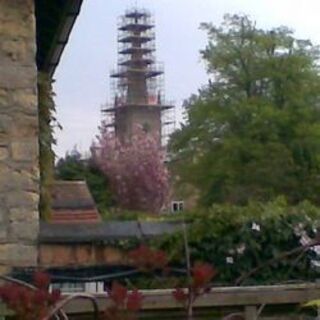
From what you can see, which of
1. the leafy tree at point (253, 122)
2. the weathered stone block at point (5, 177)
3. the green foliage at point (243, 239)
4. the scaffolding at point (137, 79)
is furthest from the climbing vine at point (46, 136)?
the scaffolding at point (137, 79)

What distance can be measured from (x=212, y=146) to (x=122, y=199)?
8592 mm

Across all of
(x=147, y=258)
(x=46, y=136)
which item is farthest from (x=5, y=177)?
(x=147, y=258)

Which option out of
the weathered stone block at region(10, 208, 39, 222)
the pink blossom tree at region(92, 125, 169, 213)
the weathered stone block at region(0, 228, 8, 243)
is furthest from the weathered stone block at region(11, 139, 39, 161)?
the pink blossom tree at region(92, 125, 169, 213)

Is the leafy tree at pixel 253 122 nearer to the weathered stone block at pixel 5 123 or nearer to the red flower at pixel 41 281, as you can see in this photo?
the weathered stone block at pixel 5 123

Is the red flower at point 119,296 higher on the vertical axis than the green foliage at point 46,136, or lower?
lower

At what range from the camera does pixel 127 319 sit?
2.32 metres

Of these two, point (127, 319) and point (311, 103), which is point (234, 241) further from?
point (311, 103)

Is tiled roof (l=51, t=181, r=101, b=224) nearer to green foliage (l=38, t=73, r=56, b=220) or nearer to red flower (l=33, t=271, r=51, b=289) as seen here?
green foliage (l=38, t=73, r=56, b=220)

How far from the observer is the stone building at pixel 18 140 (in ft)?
18.8

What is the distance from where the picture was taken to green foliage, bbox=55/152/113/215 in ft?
118

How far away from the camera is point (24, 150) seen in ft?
19.0

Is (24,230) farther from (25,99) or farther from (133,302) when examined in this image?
(133,302)

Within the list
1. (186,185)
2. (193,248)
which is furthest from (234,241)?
(186,185)

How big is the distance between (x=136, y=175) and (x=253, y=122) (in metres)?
10.9
